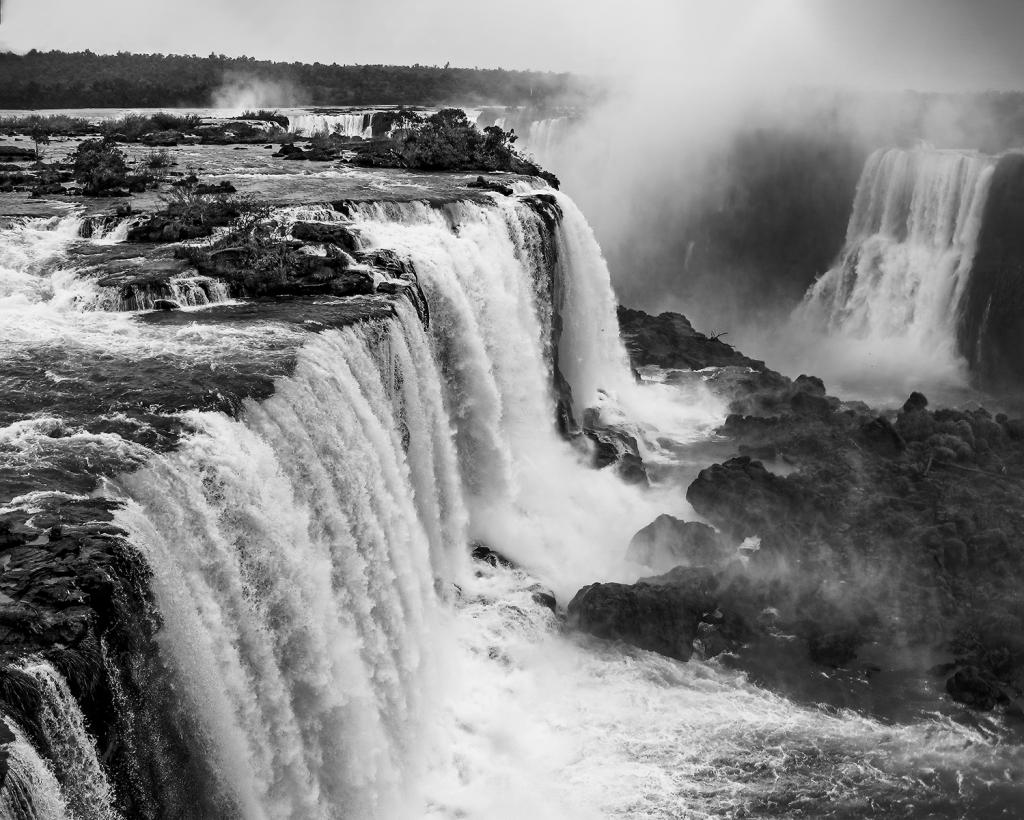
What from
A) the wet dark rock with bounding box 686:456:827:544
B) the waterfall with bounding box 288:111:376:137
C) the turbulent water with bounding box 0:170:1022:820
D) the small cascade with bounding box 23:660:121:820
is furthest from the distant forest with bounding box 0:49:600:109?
the small cascade with bounding box 23:660:121:820

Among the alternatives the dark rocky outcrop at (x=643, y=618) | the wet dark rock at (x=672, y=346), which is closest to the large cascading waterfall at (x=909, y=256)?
the wet dark rock at (x=672, y=346)

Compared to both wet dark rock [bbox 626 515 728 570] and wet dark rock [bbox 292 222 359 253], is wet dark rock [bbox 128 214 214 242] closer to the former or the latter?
wet dark rock [bbox 292 222 359 253]

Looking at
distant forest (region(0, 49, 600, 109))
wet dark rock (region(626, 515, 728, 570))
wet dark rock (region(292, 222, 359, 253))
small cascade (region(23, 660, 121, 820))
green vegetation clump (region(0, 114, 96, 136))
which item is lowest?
wet dark rock (region(626, 515, 728, 570))

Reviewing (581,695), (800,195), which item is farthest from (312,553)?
(800,195)

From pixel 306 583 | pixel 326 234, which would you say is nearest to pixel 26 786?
pixel 306 583

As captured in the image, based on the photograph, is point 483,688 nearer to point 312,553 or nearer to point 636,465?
point 312,553
